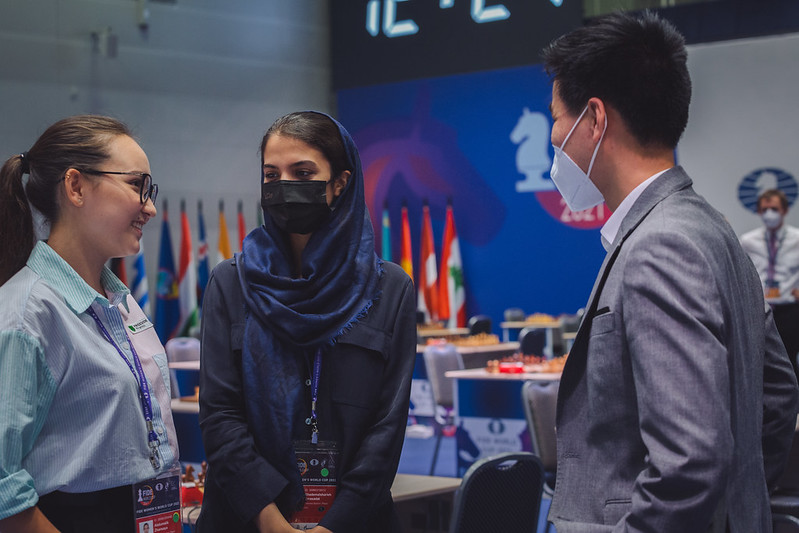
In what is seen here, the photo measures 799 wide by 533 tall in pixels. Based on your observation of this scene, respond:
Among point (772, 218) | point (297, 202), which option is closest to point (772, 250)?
point (772, 218)

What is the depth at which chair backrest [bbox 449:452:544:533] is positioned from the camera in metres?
2.32

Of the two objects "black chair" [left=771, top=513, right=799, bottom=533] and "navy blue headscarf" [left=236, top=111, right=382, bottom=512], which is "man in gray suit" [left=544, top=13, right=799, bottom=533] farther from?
"black chair" [left=771, top=513, right=799, bottom=533]

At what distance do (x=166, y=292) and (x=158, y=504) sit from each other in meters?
9.28

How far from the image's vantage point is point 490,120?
39.9ft

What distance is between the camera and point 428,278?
39.6 ft

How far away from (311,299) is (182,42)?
34.6 ft

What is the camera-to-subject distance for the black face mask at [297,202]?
6.73 ft

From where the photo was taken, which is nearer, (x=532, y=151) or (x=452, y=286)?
(x=532, y=151)

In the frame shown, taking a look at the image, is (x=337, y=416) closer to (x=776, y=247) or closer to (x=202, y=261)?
(x=776, y=247)

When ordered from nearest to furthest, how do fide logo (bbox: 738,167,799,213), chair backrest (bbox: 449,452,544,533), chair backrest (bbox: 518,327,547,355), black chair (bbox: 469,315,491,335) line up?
chair backrest (bbox: 449,452,544,533) < chair backrest (bbox: 518,327,547,355) < black chair (bbox: 469,315,491,335) < fide logo (bbox: 738,167,799,213)

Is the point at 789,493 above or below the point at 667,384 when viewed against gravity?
below

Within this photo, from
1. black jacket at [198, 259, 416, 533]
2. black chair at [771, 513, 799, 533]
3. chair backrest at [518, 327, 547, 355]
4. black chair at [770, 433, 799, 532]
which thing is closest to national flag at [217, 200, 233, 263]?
chair backrest at [518, 327, 547, 355]

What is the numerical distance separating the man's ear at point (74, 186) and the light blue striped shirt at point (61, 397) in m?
0.11

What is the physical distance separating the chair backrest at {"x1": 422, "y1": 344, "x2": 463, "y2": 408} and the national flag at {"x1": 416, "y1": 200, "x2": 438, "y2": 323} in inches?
178
